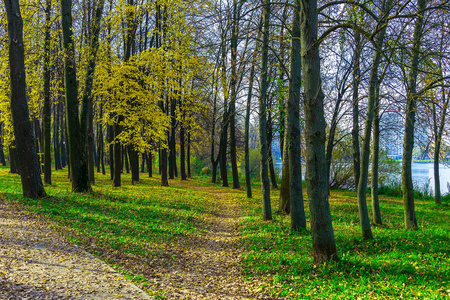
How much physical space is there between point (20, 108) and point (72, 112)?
6.19ft

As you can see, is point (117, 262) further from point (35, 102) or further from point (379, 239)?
point (35, 102)

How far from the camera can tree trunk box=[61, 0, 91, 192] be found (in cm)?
1166

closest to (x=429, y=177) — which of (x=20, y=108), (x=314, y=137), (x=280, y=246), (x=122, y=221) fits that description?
(x=280, y=246)

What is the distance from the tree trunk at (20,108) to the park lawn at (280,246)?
2.43 feet

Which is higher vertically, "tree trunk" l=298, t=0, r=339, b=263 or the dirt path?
"tree trunk" l=298, t=0, r=339, b=263

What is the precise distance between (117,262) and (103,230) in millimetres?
2156

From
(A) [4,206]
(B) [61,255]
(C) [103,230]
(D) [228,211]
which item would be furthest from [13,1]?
(D) [228,211]

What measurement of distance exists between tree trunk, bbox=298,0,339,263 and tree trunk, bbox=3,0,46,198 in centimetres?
959

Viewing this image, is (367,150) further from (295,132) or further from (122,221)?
(122,221)

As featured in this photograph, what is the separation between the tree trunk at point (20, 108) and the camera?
10.1 m

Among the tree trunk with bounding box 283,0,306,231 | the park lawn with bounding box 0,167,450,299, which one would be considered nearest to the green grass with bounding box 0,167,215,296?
the park lawn with bounding box 0,167,450,299

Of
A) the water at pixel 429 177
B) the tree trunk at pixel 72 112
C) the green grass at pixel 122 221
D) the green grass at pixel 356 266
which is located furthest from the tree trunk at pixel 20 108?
the water at pixel 429 177

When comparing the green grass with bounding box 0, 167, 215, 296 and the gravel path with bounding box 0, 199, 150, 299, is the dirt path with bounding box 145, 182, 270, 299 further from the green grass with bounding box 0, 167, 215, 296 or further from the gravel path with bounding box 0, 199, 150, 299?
the gravel path with bounding box 0, 199, 150, 299

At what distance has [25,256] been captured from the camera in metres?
5.40
